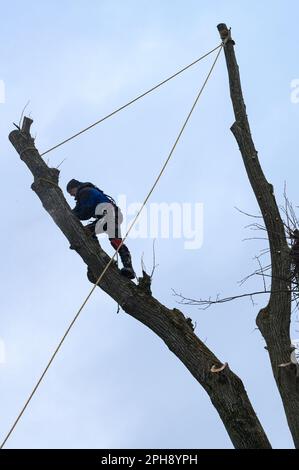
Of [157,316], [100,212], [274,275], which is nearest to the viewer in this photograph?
[157,316]

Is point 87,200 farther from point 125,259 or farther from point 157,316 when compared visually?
point 157,316

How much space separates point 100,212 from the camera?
7035mm

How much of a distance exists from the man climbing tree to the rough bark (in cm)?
59

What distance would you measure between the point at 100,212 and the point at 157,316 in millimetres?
1594

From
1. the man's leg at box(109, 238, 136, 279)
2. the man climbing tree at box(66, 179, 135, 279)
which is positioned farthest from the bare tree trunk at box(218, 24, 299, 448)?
the man climbing tree at box(66, 179, 135, 279)

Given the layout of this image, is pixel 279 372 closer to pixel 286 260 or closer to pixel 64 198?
pixel 286 260

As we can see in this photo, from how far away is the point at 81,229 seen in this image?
6125 mm

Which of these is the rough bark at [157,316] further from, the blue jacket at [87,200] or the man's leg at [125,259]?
the blue jacket at [87,200]

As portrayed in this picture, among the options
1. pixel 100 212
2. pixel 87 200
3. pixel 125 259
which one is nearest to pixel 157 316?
pixel 125 259

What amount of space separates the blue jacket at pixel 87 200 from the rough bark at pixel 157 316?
0.70 m

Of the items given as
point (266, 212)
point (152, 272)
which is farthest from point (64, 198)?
point (266, 212)

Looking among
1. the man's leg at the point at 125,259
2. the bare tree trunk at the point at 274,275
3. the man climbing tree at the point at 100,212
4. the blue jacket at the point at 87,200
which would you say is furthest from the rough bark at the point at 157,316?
the blue jacket at the point at 87,200

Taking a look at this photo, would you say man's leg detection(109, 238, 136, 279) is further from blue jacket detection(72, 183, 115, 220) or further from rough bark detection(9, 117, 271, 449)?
blue jacket detection(72, 183, 115, 220)

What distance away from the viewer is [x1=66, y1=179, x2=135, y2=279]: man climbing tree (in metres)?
6.88
